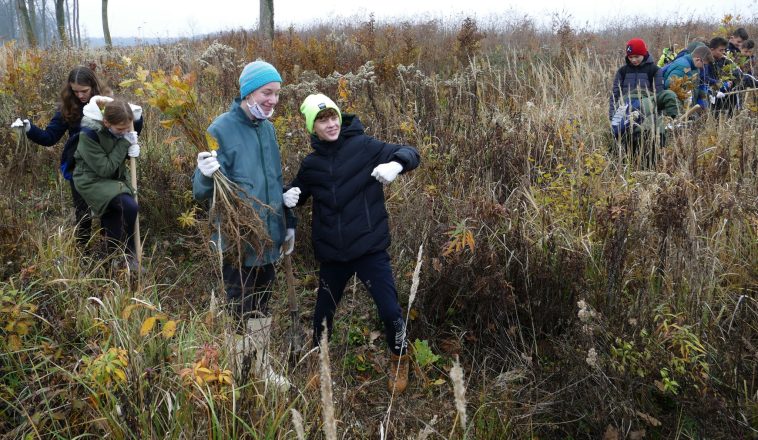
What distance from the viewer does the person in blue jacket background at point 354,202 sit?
2.96 metres

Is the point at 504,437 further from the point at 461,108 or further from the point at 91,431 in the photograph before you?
the point at 461,108

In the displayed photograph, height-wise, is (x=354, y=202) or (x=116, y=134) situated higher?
(x=116, y=134)

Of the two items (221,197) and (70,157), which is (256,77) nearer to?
(221,197)

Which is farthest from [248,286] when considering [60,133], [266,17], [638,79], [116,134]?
[266,17]

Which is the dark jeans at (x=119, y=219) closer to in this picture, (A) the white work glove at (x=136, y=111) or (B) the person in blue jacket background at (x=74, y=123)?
(B) the person in blue jacket background at (x=74, y=123)

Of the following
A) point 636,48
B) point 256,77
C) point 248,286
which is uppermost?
point 636,48

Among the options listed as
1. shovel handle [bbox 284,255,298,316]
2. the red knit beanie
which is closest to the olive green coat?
shovel handle [bbox 284,255,298,316]

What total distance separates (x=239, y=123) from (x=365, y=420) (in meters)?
1.60

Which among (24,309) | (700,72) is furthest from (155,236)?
(700,72)

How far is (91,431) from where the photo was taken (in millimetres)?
2184

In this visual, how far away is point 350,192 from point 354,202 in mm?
56

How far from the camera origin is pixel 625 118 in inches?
206

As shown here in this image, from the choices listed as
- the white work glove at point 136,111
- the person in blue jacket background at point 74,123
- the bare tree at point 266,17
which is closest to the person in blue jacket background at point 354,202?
the white work glove at point 136,111

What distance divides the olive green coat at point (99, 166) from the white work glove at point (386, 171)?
2.01 m
